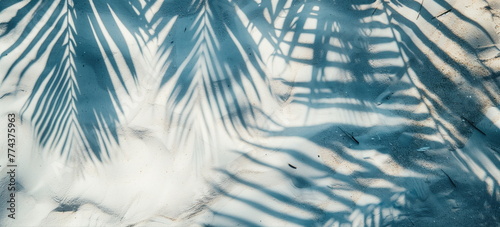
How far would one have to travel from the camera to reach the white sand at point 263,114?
2.89 metres

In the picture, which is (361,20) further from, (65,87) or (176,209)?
(65,87)

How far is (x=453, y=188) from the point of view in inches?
113

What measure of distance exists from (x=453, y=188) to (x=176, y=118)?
9.50 feet

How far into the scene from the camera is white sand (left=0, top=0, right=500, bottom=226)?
9.48 feet

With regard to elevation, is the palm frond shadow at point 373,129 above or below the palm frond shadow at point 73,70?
below

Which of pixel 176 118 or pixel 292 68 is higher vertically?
pixel 292 68

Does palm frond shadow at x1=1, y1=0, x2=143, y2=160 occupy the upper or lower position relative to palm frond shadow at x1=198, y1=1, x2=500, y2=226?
upper

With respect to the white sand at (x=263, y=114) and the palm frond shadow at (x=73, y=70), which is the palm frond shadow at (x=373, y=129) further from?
the palm frond shadow at (x=73, y=70)

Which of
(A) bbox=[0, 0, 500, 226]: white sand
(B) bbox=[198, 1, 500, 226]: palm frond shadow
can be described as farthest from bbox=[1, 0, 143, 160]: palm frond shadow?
(B) bbox=[198, 1, 500, 226]: palm frond shadow

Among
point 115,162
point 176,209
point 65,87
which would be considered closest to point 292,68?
point 176,209

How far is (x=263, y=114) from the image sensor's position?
299 cm

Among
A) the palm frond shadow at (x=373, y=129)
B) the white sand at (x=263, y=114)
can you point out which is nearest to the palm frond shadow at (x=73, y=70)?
the white sand at (x=263, y=114)

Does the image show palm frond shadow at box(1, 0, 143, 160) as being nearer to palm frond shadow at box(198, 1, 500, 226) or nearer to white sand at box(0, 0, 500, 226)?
white sand at box(0, 0, 500, 226)

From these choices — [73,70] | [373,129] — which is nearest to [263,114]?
[373,129]
